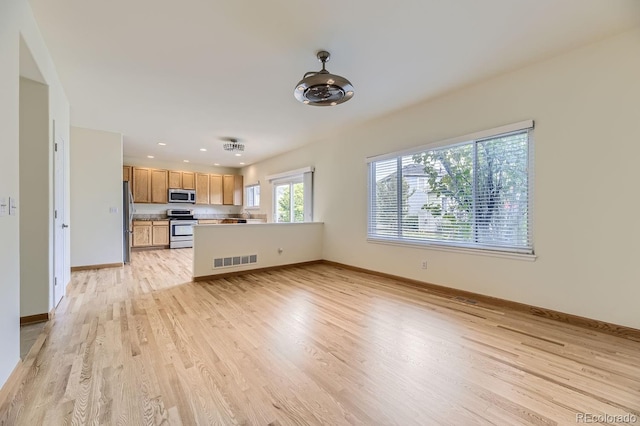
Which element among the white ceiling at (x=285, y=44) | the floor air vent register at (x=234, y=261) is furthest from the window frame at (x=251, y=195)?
the white ceiling at (x=285, y=44)

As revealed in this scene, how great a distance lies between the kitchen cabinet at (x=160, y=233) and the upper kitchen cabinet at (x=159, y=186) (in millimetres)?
631

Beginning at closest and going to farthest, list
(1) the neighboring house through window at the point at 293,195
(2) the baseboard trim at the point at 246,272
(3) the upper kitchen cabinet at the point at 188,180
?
1. (2) the baseboard trim at the point at 246,272
2. (1) the neighboring house through window at the point at 293,195
3. (3) the upper kitchen cabinet at the point at 188,180

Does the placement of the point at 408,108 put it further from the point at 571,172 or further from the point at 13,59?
the point at 13,59

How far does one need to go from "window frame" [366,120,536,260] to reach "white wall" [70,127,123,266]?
14.8 feet

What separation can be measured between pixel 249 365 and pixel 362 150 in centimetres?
376

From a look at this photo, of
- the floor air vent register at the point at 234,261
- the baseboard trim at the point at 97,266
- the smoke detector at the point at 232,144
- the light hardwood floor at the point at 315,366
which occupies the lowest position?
the light hardwood floor at the point at 315,366

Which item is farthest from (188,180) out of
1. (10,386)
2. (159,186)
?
(10,386)

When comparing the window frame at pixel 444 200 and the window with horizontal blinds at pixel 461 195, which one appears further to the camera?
the window with horizontal blinds at pixel 461 195

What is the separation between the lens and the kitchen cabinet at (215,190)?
27.9ft

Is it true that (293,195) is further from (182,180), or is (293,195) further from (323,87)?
(323,87)

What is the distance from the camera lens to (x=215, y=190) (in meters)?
8.57

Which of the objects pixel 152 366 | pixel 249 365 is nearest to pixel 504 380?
pixel 249 365

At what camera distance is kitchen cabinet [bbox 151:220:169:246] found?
7383mm

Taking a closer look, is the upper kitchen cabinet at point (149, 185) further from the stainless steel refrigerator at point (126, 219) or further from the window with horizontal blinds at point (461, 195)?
the window with horizontal blinds at point (461, 195)
